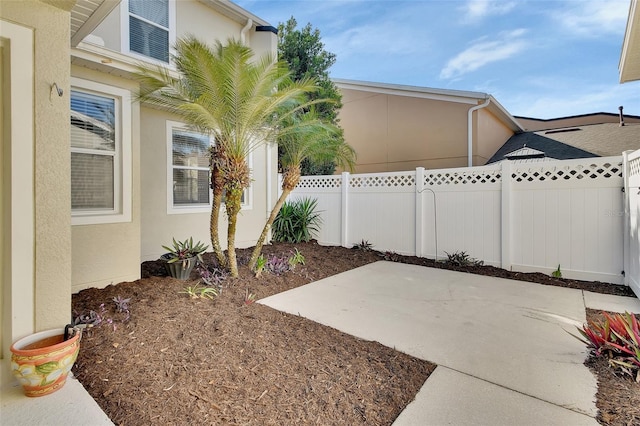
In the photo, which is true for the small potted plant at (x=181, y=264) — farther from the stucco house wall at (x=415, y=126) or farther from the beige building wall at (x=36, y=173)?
the stucco house wall at (x=415, y=126)

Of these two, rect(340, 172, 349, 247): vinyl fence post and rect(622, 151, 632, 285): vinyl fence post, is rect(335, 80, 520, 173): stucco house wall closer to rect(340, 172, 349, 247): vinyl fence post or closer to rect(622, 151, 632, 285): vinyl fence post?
rect(340, 172, 349, 247): vinyl fence post

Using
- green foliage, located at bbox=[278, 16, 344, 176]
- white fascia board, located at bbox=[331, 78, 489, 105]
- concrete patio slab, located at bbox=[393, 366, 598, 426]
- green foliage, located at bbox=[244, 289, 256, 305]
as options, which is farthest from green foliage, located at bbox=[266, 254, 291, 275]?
white fascia board, located at bbox=[331, 78, 489, 105]

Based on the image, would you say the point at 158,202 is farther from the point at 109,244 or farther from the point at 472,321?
the point at 472,321

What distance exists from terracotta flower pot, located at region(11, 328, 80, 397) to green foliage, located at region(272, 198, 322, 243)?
6.27m

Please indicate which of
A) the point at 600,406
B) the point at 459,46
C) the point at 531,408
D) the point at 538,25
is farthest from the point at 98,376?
the point at 459,46

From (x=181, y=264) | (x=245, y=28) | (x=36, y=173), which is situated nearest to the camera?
(x=36, y=173)

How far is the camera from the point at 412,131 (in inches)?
448

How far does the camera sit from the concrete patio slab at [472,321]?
8.40 feet

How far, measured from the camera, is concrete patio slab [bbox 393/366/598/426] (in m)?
2.04

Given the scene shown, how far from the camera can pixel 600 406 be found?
2.16m

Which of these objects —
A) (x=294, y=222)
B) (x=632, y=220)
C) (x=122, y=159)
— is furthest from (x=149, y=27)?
(x=632, y=220)

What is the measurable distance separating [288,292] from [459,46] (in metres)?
10.4

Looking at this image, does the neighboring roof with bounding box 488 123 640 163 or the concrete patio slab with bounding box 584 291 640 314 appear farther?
the neighboring roof with bounding box 488 123 640 163

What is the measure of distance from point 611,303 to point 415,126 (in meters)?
8.23
